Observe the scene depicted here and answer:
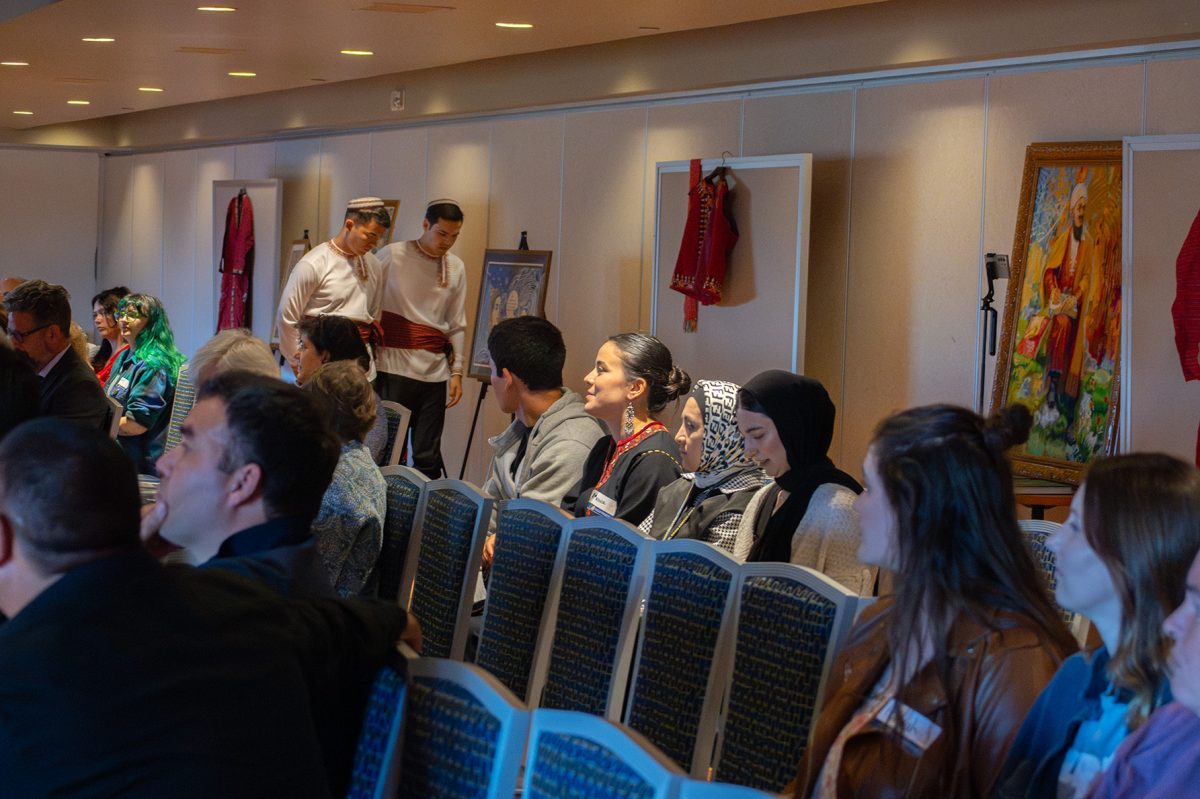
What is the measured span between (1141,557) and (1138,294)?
4311mm

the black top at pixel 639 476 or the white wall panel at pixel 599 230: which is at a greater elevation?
the white wall panel at pixel 599 230

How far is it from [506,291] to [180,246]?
6.36 meters

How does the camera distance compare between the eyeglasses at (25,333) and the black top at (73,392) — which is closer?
the black top at (73,392)

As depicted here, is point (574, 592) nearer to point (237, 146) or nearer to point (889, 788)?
point (889, 788)

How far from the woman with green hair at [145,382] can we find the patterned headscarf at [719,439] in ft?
11.2

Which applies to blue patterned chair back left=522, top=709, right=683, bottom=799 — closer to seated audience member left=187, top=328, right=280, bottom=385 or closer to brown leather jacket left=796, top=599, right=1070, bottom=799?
brown leather jacket left=796, top=599, right=1070, bottom=799

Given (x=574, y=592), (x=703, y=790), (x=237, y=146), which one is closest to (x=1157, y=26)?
(x=574, y=592)

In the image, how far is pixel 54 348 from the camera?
5.82 meters

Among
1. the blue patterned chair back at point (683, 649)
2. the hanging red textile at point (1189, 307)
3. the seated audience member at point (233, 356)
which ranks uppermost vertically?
the hanging red textile at point (1189, 307)

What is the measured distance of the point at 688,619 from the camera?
3102mm

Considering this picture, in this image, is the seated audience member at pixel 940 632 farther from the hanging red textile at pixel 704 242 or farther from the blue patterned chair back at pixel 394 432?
the hanging red textile at pixel 704 242

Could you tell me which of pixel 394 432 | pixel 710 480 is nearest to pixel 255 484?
pixel 710 480

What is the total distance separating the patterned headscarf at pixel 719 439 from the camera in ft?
13.9

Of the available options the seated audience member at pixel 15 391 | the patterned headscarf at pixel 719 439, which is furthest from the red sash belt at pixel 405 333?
the seated audience member at pixel 15 391
